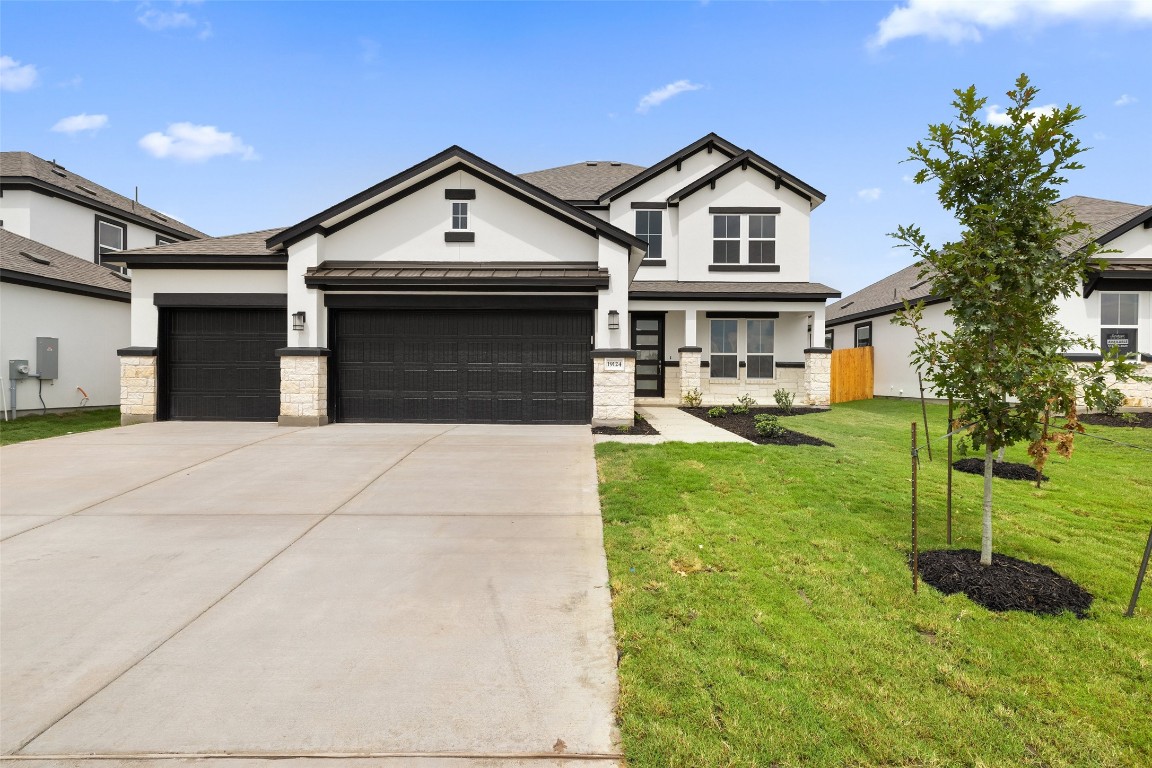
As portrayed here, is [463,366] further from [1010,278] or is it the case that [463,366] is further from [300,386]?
[1010,278]

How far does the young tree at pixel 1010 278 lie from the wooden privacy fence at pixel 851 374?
56.1 feet

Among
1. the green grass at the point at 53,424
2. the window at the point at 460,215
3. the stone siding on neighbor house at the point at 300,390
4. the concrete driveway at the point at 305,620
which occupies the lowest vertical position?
the concrete driveway at the point at 305,620

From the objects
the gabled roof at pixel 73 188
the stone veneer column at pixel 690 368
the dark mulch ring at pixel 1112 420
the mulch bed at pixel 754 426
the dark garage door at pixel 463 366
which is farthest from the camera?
the gabled roof at pixel 73 188

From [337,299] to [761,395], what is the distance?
42.0ft

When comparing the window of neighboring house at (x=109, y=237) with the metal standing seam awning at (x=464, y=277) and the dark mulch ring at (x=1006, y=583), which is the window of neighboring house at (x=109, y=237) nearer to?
the metal standing seam awning at (x=464, y=277)

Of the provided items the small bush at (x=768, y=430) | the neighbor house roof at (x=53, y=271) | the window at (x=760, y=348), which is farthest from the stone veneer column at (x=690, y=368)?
the neighbor house roof at (x=53, y=271)

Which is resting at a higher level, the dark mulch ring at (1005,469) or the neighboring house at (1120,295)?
the neighboring house at (1120,295)

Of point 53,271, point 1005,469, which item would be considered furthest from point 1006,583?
point 53,271

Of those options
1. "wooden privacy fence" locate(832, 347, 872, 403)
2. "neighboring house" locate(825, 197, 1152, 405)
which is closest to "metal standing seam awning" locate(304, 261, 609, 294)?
"neighboring house" locate(825, 197, 1152, 405)

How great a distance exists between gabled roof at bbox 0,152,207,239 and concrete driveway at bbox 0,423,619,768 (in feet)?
52.1

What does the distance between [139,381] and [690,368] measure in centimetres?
1407

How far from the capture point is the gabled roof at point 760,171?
725 inches

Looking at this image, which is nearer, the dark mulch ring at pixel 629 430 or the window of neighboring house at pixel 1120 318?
the dark mulch ring at pixel 629 430

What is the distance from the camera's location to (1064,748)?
267cm
